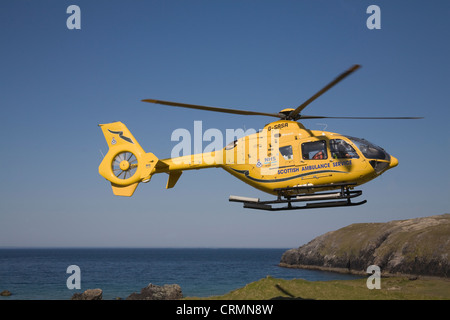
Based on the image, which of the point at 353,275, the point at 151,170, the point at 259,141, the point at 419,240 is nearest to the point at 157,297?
the point at 151,170

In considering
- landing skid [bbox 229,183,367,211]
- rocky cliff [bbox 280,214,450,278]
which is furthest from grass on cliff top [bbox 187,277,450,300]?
rocky cliff [bbox 280,214,450,278]

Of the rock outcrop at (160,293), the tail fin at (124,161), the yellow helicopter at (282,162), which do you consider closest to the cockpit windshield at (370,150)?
the yellow helicopter at (282,162)

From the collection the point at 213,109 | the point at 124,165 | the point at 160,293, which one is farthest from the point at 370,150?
the point at 160,293

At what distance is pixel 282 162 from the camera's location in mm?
15938

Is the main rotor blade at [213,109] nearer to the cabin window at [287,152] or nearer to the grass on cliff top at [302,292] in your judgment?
the cabin window at [287,152]

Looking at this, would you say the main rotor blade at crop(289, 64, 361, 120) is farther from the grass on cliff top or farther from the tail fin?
the grass on cliff top

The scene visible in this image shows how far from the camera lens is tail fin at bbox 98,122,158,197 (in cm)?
1750

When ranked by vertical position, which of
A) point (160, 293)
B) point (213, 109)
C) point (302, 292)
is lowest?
point (160, 293)

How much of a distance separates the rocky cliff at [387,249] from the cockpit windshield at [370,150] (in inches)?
1908

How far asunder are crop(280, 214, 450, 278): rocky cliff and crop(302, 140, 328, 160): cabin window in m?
49.8

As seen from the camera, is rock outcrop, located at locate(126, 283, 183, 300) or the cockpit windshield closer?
the cockpit windshield

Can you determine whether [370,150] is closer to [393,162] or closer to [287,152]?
[393,162]

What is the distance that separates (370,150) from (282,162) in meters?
→ 3.61

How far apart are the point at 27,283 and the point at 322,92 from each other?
82952mm
